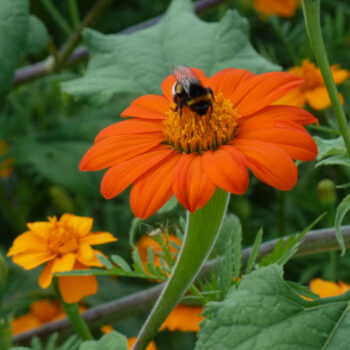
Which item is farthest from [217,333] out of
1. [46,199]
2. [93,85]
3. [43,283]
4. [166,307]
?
[46,199]

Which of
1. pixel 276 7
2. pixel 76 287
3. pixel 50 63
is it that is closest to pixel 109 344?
pixel 76 287

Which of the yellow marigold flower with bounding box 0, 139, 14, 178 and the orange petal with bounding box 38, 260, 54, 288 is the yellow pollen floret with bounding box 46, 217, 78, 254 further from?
the yellow marigold flower with bounding box 0, 139, 14, 178

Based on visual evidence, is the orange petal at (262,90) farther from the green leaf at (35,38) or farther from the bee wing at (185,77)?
the green leaf at (35,38)

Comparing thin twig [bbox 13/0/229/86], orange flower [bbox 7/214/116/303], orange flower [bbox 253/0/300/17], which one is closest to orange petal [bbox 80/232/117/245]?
orange flower [bbox 7/214/116/303]

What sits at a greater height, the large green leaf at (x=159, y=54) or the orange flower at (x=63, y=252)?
the large green leaf at (x=159, y=54)

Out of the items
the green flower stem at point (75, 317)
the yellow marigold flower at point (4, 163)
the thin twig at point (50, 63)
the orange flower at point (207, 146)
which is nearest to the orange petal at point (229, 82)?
the orange flower at point (207, 146)

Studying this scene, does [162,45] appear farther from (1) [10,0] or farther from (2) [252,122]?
(2) [252,122]
